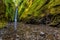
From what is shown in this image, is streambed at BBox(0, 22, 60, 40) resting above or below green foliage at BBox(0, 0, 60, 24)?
below

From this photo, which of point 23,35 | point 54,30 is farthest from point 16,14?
point 54,30

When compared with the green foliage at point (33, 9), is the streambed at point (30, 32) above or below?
below

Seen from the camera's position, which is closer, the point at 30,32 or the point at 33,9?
the point at 30,32

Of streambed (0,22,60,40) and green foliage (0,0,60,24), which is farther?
green foliage (0,0,60,24)

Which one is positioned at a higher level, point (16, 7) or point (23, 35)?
point (16, 7)

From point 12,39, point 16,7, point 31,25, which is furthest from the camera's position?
point 16,7

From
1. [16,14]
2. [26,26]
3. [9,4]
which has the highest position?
[9,4]

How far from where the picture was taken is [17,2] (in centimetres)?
487

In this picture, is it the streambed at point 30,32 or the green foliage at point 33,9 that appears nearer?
the streambed at point 30,32

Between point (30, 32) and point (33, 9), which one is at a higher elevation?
point (33, 9)

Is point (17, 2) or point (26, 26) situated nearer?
point (26, 26)

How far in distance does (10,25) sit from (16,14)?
41 cm

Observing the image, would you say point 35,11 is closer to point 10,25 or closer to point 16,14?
point 16,14

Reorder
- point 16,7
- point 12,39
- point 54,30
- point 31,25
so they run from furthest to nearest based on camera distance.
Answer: point 16,7 < point 31,25 < point 54,30 < point 12,39
